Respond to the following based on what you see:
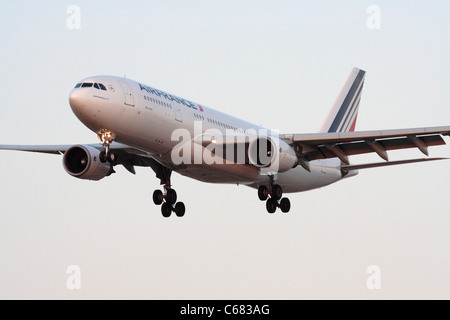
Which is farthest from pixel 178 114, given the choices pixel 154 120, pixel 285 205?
pixel 285 205

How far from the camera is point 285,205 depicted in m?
44.8

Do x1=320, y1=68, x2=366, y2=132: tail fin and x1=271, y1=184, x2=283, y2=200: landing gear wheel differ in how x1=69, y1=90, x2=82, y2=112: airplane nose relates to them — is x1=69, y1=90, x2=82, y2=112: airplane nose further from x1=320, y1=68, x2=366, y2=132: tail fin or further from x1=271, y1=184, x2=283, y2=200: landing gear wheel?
x1=320, y1=68, x2=366, y2=132: tail fin

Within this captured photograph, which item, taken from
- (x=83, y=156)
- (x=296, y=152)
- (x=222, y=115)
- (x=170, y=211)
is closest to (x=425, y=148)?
(x=296, y=152)

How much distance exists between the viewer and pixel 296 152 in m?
43.2

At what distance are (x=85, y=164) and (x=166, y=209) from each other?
452 cm

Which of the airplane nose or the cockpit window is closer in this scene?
the airplane nose

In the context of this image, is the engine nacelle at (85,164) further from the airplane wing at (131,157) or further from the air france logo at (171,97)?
the air france logo at (171,97)

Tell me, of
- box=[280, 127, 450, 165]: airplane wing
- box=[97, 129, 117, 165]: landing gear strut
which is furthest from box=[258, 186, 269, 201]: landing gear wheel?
box=[97, 129, 117, 165]: landing gear strut

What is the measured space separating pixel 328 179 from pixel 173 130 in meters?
11.9

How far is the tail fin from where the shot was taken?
52.2 meters

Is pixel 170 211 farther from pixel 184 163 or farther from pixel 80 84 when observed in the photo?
pixel 80 84

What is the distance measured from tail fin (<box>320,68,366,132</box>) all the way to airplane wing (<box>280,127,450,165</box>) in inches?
322

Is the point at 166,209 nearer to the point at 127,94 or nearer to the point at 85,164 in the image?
the point at 85,164

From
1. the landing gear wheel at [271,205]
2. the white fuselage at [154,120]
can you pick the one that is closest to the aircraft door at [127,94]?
Result: the white fuselage at [154,120]
